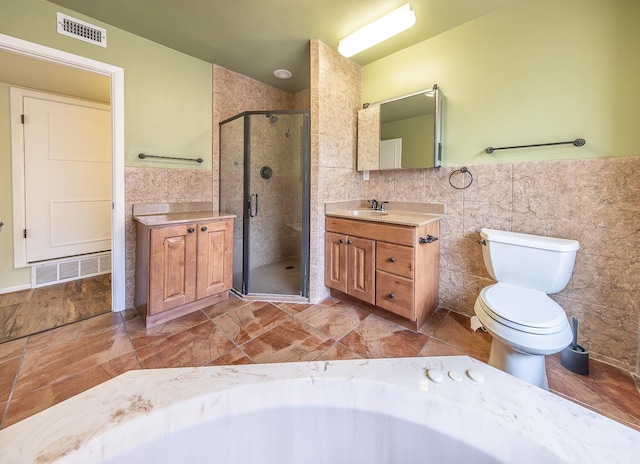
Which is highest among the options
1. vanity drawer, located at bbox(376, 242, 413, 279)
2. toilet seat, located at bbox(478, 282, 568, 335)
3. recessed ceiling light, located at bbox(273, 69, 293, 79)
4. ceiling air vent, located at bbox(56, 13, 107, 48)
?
recessed ceiling light, located at bbox(273, 69, 293, 79)

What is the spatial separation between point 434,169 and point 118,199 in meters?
2.62

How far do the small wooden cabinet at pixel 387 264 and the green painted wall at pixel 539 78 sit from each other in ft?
2.59

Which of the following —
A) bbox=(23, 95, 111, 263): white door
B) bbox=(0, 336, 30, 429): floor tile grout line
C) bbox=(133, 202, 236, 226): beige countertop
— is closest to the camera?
bbox=(0, 336, 30, 429): floor tile grout line

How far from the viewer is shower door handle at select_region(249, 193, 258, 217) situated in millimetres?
2533

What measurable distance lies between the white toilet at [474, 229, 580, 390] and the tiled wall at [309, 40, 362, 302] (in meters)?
1.27

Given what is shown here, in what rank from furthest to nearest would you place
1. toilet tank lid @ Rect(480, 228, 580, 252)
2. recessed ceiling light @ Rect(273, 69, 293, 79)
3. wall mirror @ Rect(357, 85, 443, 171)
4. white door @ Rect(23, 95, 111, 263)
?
1. recessed ceiling light @ Rect(273, 69, 293, 79)
2. white door @ Rect(23, 95, 111, 263)
3. wall mirror @ Rect(357, 85, 443, 171)
4. toilet tank lid @ Rect(480, 228, 580, 252)

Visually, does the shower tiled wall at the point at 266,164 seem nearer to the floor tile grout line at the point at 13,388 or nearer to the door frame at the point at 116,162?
the door frame at the point at 116,162

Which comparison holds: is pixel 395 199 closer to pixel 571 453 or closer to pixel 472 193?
pixel 472 193

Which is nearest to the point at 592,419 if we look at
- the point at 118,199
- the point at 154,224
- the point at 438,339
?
the point at 438,339

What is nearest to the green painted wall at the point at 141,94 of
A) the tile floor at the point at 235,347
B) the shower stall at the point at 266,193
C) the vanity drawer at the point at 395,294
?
the shower stall at the point at 266,193

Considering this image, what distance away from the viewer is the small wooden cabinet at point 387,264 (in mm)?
1869

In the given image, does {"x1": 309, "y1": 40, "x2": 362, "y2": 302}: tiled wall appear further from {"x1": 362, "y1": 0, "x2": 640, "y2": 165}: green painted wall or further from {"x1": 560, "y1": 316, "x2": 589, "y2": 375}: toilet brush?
{"x1": 560, "y1": 316, "x2": 589, "y2": 375}: toilet brush

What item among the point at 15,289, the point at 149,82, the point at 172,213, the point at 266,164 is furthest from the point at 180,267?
the point at 15,289

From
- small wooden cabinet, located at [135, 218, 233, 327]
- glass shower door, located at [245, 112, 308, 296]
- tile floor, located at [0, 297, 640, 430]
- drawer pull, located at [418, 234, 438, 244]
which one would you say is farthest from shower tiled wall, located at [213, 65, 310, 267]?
drawer pull, located at [418, 234, 438, 244]
